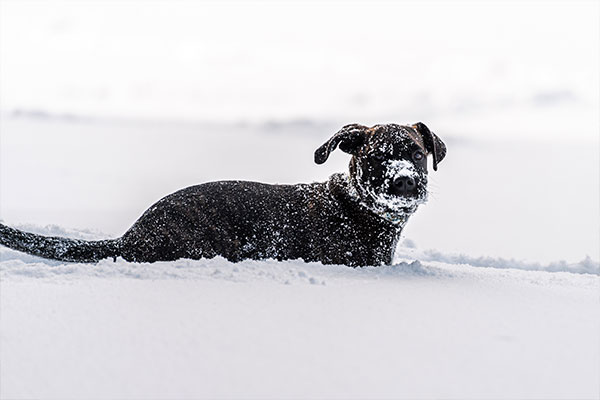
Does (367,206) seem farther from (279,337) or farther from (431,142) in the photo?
(279,337)

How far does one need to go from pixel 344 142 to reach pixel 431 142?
809 millimetres

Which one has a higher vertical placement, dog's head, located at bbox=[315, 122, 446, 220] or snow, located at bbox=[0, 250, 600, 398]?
dog's head, located at bbox=[315, 122, 446, 220]

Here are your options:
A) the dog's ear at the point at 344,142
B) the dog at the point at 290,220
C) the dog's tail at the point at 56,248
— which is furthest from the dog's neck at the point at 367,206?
the dog's tail at the point at 56,248

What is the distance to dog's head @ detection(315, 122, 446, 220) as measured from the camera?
5258mm

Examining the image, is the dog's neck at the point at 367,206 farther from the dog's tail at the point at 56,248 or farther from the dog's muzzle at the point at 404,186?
the dog's tail at the point at 56,248

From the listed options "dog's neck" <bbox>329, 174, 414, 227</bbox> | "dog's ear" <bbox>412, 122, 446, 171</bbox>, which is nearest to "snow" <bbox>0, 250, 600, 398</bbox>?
"dog's neck" <bbox>329, 174, 414, 227</bbox>

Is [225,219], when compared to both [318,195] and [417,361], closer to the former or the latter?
[318,195]

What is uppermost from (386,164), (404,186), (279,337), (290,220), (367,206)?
(386,164)

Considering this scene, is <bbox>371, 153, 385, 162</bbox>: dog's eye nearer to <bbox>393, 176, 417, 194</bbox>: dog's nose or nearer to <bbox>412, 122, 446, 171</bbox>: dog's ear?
<bbox>393, 176, 417, 194</bbox>: dog's nose

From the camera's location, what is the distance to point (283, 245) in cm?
539

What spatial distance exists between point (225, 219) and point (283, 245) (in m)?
0.52

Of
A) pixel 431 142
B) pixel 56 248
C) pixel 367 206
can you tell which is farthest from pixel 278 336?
pixel 431 142

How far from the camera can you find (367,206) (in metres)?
5.52

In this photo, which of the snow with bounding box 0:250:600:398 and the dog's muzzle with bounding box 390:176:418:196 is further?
the dog's muzzle with bounding box 390:176:418:196
